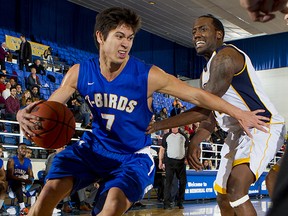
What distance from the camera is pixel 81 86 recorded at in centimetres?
355

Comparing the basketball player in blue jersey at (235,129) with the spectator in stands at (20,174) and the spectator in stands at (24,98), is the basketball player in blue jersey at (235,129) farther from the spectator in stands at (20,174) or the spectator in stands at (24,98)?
the spectator in stands at (24,98)

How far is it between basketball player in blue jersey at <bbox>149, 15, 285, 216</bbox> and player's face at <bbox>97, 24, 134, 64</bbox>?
0.61 meters

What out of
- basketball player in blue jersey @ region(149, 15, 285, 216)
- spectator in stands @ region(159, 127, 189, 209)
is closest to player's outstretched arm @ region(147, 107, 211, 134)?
basketball player in blue jersey @ region(149, 15, 285, 216)

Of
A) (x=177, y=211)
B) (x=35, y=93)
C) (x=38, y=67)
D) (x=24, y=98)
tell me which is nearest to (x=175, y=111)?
(x=35, y=93)

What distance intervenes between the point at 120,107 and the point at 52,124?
537 millimetres

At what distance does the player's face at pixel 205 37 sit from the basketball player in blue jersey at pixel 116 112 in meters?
0.96

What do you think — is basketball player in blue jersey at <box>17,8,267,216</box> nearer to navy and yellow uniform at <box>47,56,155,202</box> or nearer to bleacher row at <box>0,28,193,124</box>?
navy and yellow uniform at <box>47,56,155,202</box>

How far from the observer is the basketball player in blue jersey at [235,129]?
12.4ft

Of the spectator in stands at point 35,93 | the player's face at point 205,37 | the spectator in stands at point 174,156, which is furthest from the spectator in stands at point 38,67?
the player's face at point 205,37

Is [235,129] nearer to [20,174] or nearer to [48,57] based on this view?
[20,174]

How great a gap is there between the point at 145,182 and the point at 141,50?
1975cm

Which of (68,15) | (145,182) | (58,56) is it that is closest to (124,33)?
(145,182)

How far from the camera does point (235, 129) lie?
419 centimetres

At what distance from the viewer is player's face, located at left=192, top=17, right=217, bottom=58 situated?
436 centimetres
